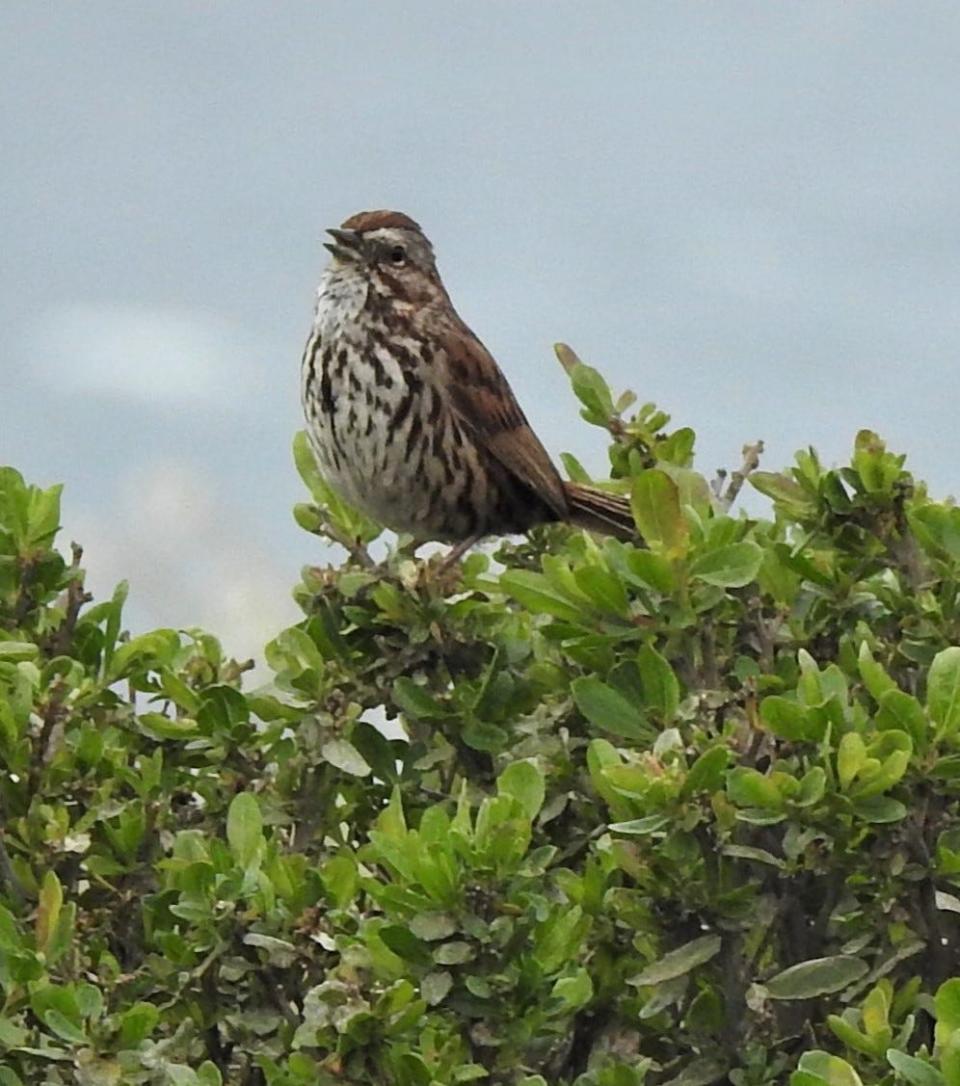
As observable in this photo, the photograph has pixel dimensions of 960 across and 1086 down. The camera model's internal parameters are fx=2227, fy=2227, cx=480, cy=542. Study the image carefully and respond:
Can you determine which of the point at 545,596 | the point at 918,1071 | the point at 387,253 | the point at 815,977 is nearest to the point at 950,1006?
the point at 918,1071

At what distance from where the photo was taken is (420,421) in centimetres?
664

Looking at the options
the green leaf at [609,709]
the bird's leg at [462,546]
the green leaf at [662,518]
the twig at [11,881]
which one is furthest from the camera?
the bird's leg at [462,546]

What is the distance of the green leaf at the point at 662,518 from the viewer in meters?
3.89

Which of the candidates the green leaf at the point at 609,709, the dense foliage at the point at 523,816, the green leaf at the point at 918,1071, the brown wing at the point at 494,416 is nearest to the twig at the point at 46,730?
the dense foliage at the point at 523,816

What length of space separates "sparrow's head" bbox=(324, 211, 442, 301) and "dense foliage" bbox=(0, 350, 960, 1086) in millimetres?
2288

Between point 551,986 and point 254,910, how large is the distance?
572 millimetres

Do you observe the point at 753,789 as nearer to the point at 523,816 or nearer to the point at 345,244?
the point at 523,816

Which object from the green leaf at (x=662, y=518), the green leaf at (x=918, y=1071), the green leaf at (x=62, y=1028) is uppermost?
the green leaf at (x=662, y=518)

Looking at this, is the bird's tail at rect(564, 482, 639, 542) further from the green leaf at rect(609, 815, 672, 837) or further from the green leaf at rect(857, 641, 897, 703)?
the green leaf at rect(609, 815, 672, 837)

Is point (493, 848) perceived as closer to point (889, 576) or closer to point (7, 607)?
point (889, 576)

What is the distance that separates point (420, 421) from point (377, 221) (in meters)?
0.91

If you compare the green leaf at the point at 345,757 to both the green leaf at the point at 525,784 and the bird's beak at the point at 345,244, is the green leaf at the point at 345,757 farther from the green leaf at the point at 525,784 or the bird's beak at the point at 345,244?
the bird's beak at the point at 345,244

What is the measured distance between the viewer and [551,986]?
11.3 feet

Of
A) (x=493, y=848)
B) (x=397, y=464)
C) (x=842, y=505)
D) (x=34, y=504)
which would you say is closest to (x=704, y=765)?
(x=493, y=848)
